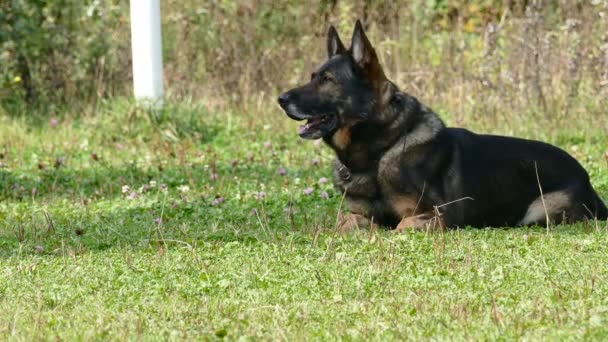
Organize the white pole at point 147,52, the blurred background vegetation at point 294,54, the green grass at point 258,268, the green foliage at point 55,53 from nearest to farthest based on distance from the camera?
the green grass at point 258,268, the white pole at point 147,52, the blurred background vegetation at point 294,54, the green foliage at point 55,53

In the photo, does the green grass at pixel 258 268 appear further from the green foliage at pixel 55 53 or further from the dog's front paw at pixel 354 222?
the green foliage at pixel 55 53

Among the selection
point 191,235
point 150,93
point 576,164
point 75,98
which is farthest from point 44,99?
point 576,164

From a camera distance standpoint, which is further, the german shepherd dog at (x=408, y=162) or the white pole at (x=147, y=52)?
the white pole at (x=147, y=52)

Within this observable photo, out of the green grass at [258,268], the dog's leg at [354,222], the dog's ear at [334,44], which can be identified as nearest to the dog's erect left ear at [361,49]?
the dog's ear at [334,44]

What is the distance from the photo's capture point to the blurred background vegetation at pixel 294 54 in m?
10.4

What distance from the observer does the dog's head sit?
6398 mm

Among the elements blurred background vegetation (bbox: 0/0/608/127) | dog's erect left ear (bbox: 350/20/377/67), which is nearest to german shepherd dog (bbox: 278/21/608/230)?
dog's erect left ear (bbox: 350/20/377/67)

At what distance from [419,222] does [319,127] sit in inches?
32.9

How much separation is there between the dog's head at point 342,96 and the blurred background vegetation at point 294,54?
3.99 metres

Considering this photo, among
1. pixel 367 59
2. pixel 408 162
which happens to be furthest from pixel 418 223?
pixel 367 59

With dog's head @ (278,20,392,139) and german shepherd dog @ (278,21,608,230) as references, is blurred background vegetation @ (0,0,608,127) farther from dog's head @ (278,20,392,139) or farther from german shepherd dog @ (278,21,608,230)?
dog's head @ (278,20,392,139)

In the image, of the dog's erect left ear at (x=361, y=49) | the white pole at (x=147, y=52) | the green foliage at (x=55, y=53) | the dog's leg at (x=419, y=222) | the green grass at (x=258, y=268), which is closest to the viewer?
the green grass at (x=258, y=268)

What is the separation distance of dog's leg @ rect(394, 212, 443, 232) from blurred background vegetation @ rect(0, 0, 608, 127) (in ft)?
13.4

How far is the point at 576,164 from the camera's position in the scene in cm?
671
